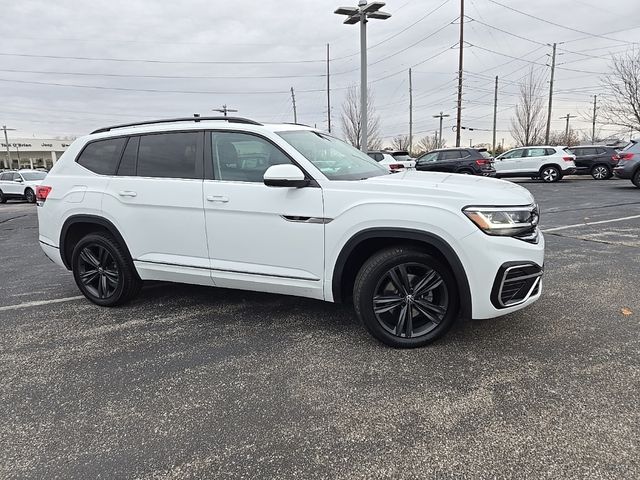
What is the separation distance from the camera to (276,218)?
3561mm

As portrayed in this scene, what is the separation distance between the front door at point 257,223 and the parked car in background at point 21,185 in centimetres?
2146

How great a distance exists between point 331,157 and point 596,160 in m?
21.9

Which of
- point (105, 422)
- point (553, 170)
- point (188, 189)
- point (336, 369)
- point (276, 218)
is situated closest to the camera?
point (105, 422)

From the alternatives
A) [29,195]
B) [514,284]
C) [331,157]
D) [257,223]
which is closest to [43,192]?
[257,223]

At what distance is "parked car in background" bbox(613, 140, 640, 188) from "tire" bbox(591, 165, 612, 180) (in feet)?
21.5

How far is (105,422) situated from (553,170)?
2176 cm

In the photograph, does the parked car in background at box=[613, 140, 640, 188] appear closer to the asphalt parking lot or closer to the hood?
the asphalt parking lot

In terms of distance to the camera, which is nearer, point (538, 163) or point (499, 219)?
point (499, 219)

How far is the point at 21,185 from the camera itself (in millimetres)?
21484

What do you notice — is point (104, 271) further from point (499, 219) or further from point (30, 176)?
point (30, 176)

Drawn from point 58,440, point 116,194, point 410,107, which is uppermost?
point 410,107

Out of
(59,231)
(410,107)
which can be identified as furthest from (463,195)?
(410,107)

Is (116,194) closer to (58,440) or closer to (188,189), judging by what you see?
(188,189)

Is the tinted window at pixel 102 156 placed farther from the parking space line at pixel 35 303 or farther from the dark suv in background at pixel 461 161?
the dark suv in background at pixel 461 161
